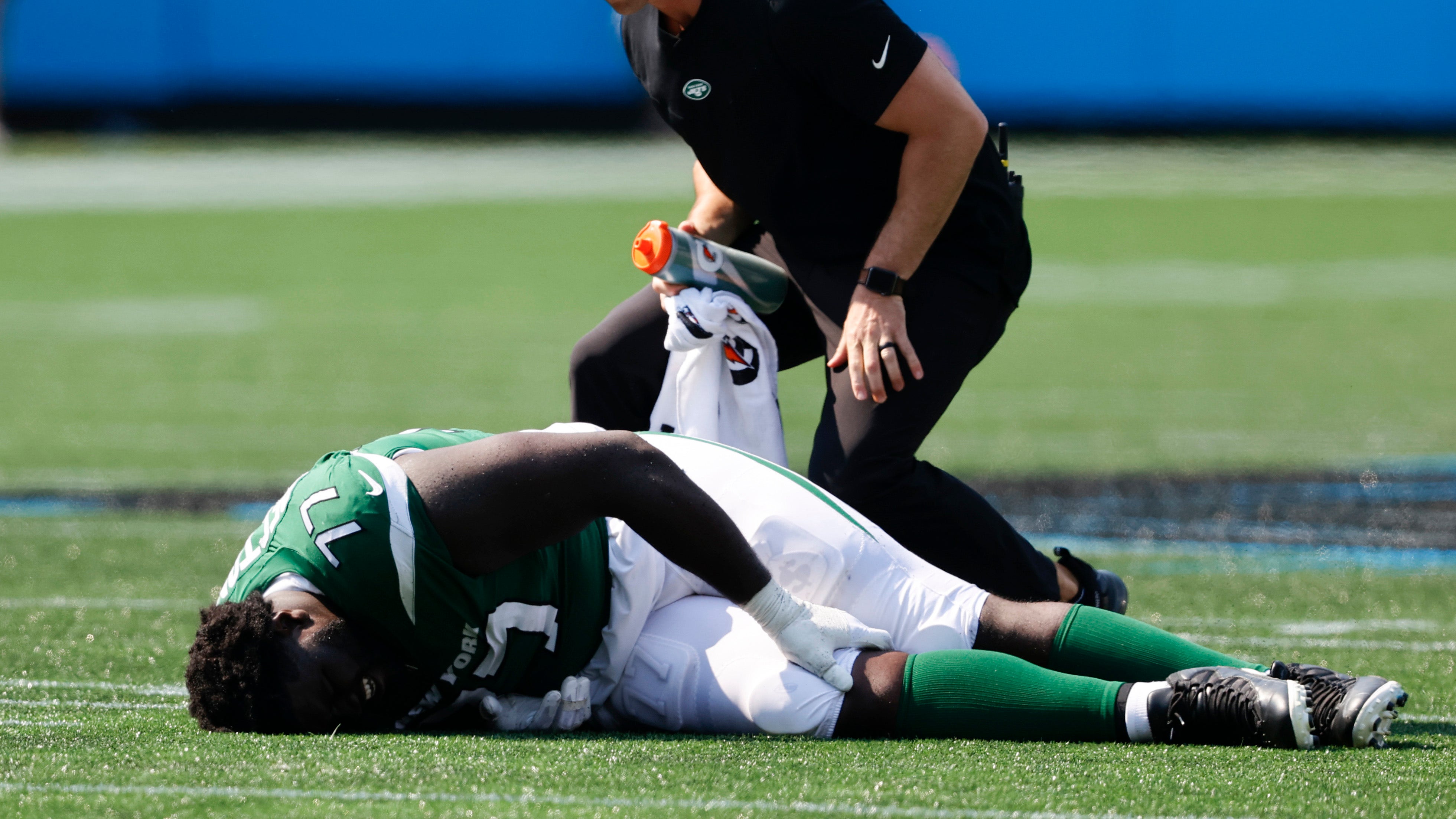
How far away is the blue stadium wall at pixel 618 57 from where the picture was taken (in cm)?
2353

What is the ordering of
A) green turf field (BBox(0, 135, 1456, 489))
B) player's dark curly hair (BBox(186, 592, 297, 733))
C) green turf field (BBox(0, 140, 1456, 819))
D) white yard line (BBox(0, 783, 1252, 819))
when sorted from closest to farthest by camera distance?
1. white yard line (BBox(0, 783, 1252, 819))
2. green turf field (BBox(0, 140, 1456, 819))
3. player's dark curly hair (BBox(186, 592, 297, 733))
4. green turf field (BBox(0, 135, 1456, 489))

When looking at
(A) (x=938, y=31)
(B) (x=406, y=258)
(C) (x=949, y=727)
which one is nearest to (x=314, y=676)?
(C) (x=949, y=727)

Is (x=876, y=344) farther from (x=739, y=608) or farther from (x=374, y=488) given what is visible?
(x=374, y=488)

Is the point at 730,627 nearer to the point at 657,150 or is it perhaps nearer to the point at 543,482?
the point at 543,482

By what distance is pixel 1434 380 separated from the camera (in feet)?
36.4

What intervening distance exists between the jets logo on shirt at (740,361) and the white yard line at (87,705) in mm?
1557

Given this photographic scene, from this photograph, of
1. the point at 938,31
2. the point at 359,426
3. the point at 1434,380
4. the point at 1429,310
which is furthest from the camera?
the point at 938,31

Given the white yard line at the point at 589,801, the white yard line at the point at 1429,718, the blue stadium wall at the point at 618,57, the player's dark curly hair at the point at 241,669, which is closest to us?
the white yard line at the point at 589,801

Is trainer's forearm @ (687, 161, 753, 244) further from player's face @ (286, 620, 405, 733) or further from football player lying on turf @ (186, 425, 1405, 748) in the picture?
player's face @ (286, 620, 405, 733)

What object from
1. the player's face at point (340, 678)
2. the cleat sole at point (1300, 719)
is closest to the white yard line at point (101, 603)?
the player's face at point (340, 678)

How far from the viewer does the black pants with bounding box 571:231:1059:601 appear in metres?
4.20

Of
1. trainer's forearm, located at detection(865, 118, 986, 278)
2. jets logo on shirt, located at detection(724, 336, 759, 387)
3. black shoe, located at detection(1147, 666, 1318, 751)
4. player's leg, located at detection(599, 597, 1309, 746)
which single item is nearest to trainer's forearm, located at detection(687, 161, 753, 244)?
jets logo on shirt, located at detection(724, 336, 759, 387)

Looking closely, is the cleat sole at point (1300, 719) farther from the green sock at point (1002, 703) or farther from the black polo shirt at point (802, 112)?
the black polo shirt at point (802, 112)

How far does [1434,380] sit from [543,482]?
30.2ft
